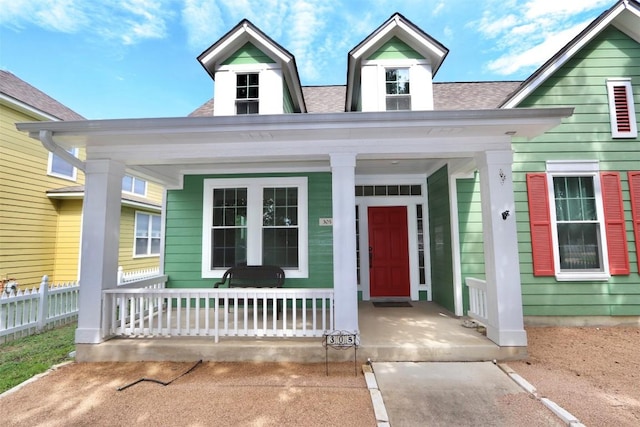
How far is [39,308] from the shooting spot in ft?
16.5

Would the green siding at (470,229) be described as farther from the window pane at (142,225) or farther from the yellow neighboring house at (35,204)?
the window pane at (142,225)

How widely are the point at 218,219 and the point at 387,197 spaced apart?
360 centimetres

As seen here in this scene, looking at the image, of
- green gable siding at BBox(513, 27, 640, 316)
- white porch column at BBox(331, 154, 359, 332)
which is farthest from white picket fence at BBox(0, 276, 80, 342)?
green gable siding at BBox(513, 27, 640, 316)

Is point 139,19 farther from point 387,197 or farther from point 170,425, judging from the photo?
point 170,425

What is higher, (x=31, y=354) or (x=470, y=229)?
(x=470, y=229)

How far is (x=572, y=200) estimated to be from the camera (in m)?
5.12

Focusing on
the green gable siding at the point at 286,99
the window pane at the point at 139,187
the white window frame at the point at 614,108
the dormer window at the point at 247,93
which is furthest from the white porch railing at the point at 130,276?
the white window frame at the point at 614,108

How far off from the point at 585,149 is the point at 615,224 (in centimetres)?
136

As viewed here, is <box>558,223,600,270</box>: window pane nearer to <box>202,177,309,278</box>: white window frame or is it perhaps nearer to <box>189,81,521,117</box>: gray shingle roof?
<box>189,81,521,117</box>: gray shingle roof

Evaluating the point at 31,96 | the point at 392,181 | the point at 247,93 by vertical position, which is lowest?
the point at 392,181

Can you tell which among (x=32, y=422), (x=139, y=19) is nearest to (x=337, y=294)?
(x=32, y=422)

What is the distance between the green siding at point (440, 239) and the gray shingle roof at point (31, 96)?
1009 cm

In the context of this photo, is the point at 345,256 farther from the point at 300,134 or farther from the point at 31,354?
the point at 31,354

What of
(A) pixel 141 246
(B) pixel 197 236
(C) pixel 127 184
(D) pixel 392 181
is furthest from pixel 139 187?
(D) pixel 392 181
